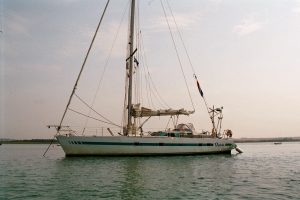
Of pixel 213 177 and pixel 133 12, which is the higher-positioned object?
pixel 133 12

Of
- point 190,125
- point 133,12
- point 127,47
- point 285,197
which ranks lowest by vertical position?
point 285,197

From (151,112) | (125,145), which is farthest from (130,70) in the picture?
(125,145)

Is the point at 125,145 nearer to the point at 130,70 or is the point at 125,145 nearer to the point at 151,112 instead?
the point at 151,112

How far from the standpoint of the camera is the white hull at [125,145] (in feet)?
146

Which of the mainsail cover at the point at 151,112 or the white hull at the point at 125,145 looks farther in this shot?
the mainsail cover at the point at 151,112

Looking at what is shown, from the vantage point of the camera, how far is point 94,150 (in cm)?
4497

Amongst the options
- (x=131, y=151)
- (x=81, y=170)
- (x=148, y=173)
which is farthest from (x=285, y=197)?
(x=131, y=151)

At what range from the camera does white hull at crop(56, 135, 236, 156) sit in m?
44.5

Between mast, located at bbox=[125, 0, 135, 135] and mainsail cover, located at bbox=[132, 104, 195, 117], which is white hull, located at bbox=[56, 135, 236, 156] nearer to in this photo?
mast, located at bbox=[125, 0, 135, 135]

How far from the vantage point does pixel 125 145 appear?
1805 inches

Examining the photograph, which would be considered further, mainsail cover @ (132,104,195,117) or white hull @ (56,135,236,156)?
mainsail cover @ (132,104,195,117)

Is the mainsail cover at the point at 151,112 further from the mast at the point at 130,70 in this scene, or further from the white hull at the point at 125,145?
the white hull at the point at 125,145

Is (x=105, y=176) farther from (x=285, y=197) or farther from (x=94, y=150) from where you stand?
(x=94, y=150)

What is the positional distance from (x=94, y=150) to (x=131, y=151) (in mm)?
4956
